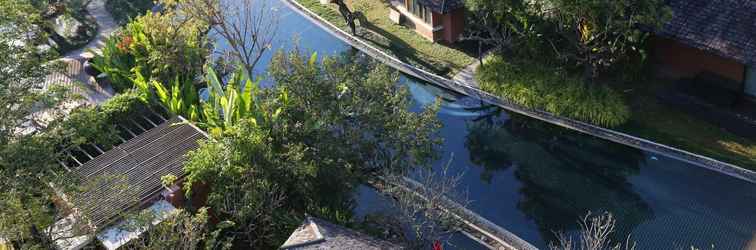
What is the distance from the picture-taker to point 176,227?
18.8m

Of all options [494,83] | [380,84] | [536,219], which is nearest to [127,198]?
[380,84]

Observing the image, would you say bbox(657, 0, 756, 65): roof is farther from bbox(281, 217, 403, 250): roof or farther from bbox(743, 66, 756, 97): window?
bbox(281, 217, 403, 250): roof

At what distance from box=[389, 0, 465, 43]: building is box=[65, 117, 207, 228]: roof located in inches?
443

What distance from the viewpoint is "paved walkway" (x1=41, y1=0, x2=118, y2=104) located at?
2873 centimetres

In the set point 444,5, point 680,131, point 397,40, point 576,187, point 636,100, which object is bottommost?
point 576,187

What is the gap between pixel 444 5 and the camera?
97.2 feet

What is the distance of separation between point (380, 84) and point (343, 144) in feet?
6.38

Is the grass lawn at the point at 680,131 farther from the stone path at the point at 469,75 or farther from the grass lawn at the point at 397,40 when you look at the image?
the grass lawn at the point at 397,40

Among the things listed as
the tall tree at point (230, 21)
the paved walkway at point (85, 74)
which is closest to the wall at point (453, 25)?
the tall tree at point (230, 21)

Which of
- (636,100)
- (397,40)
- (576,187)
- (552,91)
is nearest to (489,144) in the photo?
(552,91)

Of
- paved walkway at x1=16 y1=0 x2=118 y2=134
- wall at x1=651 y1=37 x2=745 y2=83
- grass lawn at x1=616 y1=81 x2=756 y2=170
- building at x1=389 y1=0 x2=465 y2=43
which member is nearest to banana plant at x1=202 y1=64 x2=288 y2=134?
paved walkway at x1=16 y1=0 x2=118 y2=134

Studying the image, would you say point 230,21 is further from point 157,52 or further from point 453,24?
point 453,24

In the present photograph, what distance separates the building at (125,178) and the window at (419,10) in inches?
456

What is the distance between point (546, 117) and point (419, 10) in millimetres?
8193
